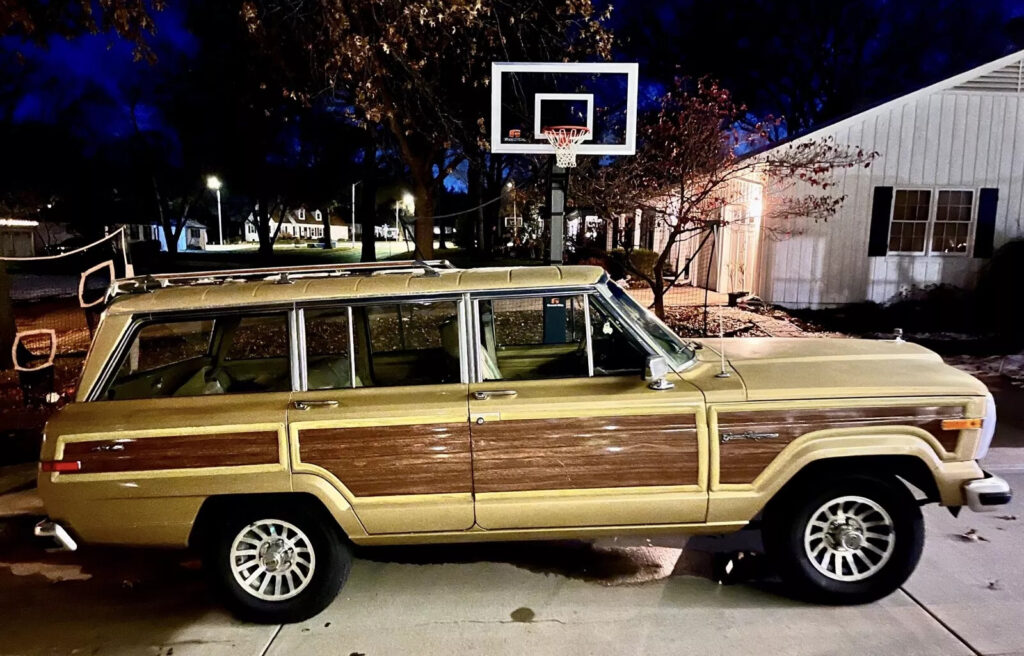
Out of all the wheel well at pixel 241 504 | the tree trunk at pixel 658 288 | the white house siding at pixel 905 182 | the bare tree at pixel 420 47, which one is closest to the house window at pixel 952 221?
the white house siding at pixel 905 182

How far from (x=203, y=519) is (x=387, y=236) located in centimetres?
4300

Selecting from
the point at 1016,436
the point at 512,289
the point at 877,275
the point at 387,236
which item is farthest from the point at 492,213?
the point at 512,289

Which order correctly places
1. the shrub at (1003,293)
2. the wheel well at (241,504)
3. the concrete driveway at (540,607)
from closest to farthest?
the concrete driveway at (540,607)
the wheel well at (241,504)
the shrub at (1003,293)

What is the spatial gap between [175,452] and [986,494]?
4415mm

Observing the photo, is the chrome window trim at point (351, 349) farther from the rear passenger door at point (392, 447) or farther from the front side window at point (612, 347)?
the front side window at point (612, 347)

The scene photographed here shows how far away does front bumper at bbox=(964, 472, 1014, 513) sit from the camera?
368 cm

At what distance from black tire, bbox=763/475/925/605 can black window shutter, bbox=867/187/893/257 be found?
433 inches

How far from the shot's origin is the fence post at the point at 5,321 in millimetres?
9992

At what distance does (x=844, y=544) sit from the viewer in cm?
391

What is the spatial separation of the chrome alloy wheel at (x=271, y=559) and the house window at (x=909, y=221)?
1323cm

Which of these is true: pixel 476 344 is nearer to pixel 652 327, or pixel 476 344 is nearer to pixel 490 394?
pixel 490 394

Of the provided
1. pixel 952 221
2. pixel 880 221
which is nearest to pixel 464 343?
pixel 880 221

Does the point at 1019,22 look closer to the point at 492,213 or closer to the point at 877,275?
the point at 877,275

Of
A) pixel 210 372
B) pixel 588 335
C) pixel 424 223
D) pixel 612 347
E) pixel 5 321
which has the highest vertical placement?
pixel 424 223
